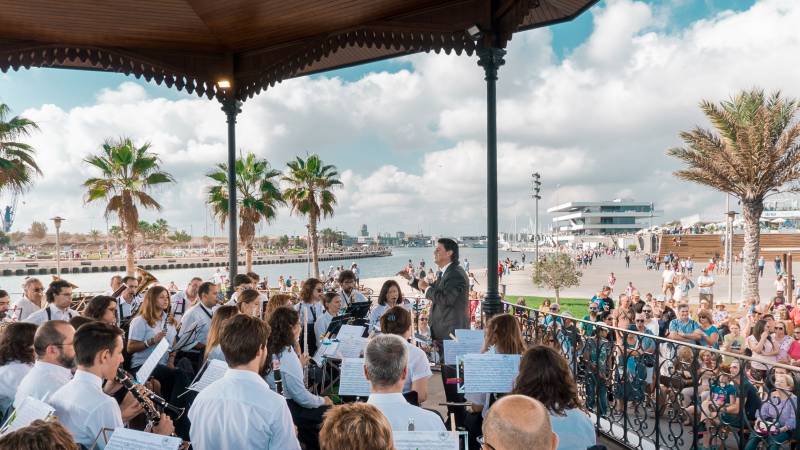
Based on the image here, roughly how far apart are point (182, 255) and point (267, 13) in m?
125

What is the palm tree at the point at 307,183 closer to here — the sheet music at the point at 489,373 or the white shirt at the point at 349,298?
the white shirt at the point at 349,298

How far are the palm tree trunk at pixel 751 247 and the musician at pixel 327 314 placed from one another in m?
19.9

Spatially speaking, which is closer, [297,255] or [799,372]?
[799,372]

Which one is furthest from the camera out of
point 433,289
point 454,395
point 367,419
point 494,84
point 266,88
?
point 266,88

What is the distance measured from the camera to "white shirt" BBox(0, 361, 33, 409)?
3.55m

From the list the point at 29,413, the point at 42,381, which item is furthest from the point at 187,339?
the point at 29,413

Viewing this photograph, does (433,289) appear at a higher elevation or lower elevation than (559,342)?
higher

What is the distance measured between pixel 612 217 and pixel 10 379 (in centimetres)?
14171

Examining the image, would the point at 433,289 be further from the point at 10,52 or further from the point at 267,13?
the point at 10,52

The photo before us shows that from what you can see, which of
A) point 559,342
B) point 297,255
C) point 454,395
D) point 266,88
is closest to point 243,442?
point 454,395

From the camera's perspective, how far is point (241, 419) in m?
2.58

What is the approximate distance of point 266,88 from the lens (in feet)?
27.1

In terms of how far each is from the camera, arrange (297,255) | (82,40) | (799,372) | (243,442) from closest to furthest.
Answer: (243,442)
(799,372)
(82,40)
(297,255)

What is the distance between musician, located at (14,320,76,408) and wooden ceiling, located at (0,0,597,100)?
165 inches
